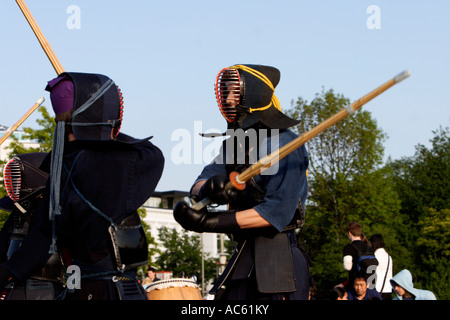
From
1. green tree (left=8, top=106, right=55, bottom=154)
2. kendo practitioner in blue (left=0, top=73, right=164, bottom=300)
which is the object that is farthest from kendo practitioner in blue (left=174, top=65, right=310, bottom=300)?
green tree (left=8, top=106, right=55, bottom=154)

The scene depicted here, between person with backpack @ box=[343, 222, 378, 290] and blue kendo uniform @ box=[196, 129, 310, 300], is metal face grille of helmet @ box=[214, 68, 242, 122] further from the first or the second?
person with backpack @ box=[343, 222, 378, 290]

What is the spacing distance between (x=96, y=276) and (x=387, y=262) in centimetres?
633

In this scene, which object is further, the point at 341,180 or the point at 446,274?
the point at 341,180

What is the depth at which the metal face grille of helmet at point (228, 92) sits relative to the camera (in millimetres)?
5086

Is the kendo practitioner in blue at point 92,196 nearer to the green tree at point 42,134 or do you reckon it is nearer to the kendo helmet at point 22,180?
the kendo helmet at point 22,180

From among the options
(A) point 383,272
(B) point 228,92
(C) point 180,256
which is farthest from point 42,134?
(C) point 180,256

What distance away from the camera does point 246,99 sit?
508 centimetres

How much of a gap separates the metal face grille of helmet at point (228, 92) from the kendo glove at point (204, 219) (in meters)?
0.78

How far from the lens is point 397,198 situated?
48812mm

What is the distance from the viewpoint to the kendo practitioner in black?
22.2 ft

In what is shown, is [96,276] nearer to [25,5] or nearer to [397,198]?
[25,5]

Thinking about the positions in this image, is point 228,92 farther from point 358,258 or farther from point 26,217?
point 358,258
